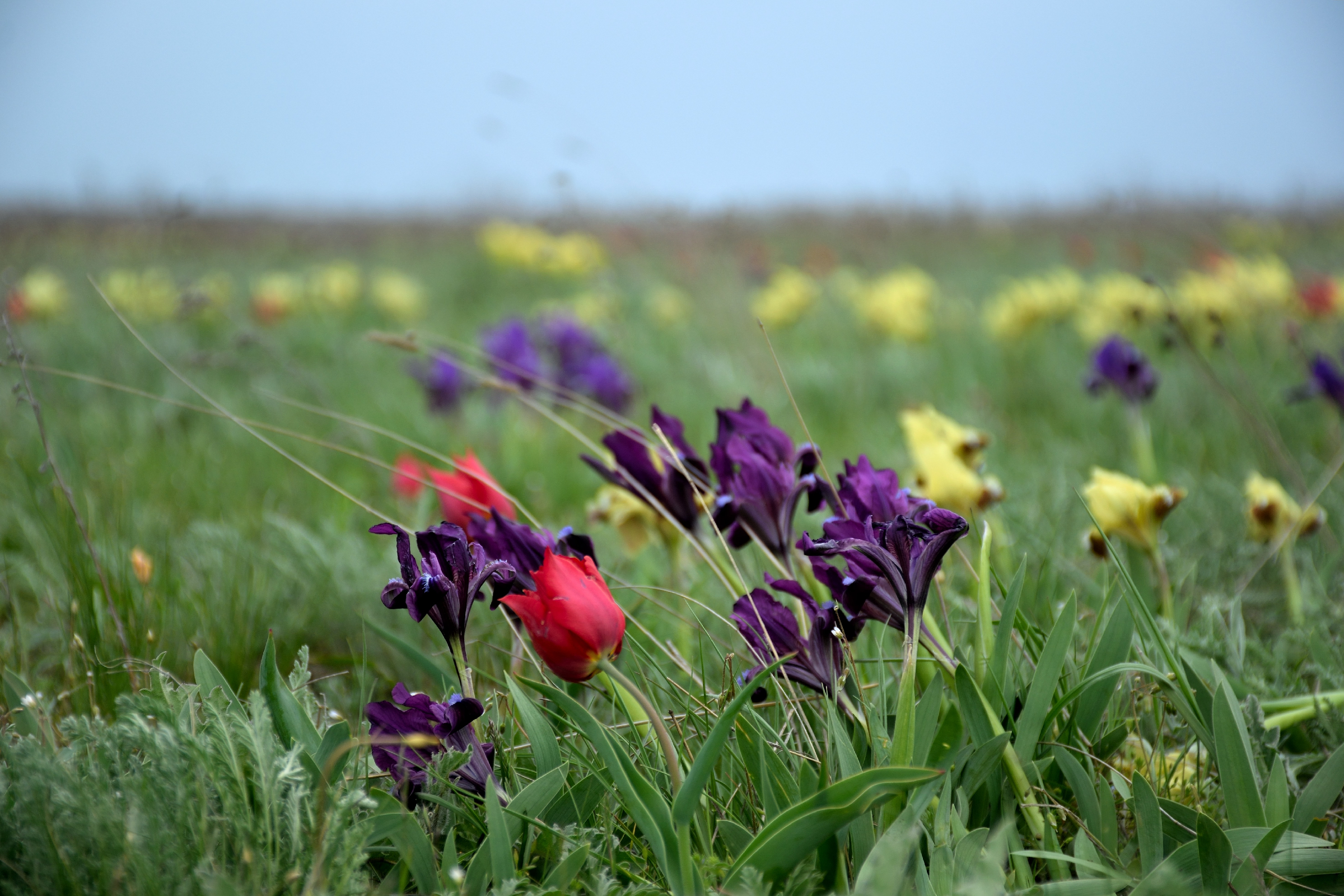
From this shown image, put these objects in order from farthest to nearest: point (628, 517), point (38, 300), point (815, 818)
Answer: point (38, 300)
point (628, 517)
point (815, 818)

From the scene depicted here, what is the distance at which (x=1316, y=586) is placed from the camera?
1.47 meters

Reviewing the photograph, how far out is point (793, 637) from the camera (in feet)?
3.19

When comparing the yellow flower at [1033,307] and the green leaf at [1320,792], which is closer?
the green leaf at [1320,792]

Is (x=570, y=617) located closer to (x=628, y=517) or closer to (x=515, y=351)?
(x=628, y=517)

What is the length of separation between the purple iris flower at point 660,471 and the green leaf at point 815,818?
1.57 feet

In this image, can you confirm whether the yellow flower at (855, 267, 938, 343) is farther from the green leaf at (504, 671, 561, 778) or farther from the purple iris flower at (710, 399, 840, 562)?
the green leaf at (504, 671, 561, 778)

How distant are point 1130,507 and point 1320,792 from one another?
1.53 ft

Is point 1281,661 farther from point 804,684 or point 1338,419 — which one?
point 1338,419

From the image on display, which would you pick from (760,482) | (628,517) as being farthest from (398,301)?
(760,482)

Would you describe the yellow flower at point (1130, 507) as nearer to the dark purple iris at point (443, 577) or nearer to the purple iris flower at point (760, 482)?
the purple iris flower at point (760, 482)

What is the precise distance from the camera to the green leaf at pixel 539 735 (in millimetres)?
931

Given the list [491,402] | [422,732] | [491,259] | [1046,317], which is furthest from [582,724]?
[491,259]

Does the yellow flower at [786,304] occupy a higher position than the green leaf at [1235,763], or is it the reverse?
the yellow flower at [786,304]

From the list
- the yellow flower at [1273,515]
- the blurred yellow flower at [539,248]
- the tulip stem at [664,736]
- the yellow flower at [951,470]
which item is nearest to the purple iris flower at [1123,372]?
the yellow flower at [1273,515]
